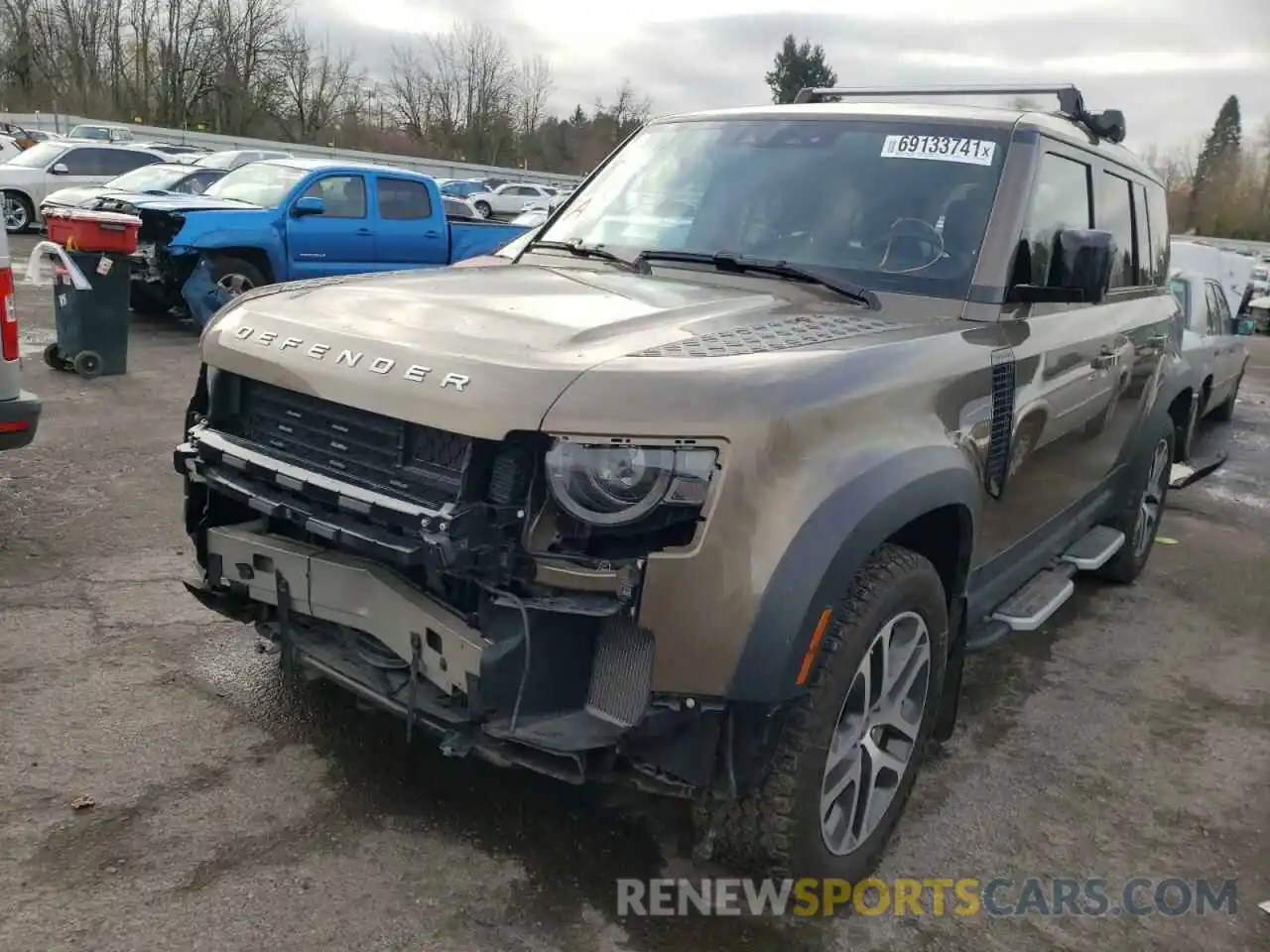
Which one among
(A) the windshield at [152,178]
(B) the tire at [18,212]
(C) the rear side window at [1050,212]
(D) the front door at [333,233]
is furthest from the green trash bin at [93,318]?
(B) the tire at [18,212]

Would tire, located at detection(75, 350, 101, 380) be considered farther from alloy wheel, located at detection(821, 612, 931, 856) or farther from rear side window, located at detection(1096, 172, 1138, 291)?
alloy wheel, located at detection(821, 612, 931, 856)

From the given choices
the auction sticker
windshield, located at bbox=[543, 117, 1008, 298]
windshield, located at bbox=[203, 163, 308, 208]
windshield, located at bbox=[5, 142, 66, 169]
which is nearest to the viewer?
windshield, located at bbox=[543, 117, 1008, 298]

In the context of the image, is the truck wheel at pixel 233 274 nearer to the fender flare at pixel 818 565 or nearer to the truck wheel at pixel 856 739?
the truck wheel at pixel 856 739

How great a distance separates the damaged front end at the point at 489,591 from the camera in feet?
7.50

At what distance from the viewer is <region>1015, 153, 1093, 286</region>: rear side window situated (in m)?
3.43

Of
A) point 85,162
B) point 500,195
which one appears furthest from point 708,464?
point 500,195

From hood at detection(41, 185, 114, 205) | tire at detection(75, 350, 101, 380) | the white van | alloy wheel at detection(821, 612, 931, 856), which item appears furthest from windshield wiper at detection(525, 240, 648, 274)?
the white van

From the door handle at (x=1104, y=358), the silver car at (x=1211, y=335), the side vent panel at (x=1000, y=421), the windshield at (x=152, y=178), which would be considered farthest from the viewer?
the windshield at (x=152, y=178)

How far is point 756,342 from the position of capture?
102 inches

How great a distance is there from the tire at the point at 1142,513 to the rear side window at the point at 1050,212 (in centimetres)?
166

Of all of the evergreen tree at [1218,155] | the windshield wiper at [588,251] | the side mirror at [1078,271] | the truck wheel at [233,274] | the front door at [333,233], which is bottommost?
the truck wheel at [233,274]

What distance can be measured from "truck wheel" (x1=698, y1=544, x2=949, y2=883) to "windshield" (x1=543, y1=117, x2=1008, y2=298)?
1069mm

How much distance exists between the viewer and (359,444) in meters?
2.62

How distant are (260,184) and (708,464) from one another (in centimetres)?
1099
